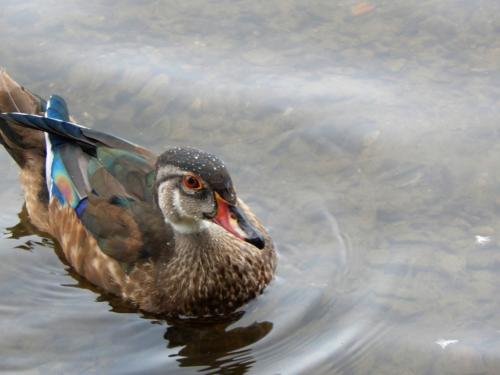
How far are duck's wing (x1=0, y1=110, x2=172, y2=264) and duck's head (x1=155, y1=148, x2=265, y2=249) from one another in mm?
178

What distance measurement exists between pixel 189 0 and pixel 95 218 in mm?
3179

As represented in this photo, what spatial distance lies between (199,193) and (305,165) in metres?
1.55

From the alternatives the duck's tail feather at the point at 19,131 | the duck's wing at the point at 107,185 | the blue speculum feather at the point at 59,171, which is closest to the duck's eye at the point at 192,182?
the duck's wing at the point at 107,185

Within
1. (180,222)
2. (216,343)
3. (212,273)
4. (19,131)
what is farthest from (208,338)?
(19,131)

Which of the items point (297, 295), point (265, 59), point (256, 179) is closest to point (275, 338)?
A: point (297, 295)

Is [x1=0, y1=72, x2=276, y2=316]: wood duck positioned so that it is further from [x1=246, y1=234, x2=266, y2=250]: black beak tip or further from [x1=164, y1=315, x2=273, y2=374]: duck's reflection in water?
[x1=246, y1=234, x2=266, y2=250]: black beak tip

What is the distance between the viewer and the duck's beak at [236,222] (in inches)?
243

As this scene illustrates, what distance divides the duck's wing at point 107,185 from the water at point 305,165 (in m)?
0.43

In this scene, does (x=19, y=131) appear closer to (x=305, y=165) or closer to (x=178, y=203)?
(x=178, y=203)

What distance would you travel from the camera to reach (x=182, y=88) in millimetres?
8547

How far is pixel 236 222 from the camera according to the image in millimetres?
6320

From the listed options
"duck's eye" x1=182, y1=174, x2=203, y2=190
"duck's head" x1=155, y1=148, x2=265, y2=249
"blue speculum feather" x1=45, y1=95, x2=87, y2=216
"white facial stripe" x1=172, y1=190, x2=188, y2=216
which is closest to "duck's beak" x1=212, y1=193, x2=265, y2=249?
"duck's head" x1=155, y1=148, x2=265, y2=249

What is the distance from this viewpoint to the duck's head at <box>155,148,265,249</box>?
6.32 m

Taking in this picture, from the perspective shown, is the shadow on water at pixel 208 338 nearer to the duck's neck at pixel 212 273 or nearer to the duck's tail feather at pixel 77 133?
the duck's neck at pixel 212 273
